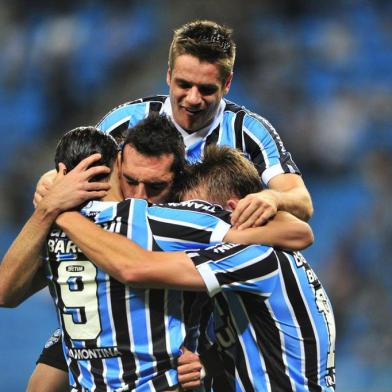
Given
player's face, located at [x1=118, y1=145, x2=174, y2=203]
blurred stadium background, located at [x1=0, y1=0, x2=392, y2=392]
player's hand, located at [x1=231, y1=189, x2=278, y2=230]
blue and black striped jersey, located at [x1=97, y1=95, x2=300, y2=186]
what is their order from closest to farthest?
1. player's hand, located at [x1=231, y1=189, x2=278, y2=230]
2. player's face, located at [x1=118, y1=145, x2=174, y2=203]
3. blue and black striped jersey, located at [x1=97, y1=95, x2=300, y2=186]
4. blurred stadium background, located at [x1=0, y1=0, x2=392, y2=392]

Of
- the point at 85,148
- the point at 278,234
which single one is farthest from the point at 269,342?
the point at 85,148

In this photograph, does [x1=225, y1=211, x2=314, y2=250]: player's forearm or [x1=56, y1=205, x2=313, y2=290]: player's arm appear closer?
[x1=56, y1=205, x2=313, y2=290]: player's arm

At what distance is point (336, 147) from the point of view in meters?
8.50

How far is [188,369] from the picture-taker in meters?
2.81

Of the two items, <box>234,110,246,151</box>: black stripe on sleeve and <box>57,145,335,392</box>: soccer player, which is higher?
<box>234,110,246,151</box>: black stripe on sleeve

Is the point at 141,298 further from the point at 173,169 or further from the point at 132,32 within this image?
the point at 132,32

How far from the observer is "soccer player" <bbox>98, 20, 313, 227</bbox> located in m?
4.06

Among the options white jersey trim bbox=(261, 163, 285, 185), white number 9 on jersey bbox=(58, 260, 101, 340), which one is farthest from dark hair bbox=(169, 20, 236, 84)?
white number 9 on jersey bbox=(58, 260, 101, 340)

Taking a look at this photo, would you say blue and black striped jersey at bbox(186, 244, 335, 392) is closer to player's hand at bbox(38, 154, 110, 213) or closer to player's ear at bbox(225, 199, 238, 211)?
player's ear at bbox(225, 199, 238, 211)

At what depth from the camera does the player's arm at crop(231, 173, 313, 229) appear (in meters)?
2.95

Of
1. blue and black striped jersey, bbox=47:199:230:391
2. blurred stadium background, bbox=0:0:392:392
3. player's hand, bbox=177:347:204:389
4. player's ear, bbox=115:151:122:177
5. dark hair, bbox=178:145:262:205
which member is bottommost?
player's hand, bbox=177:347:204:389

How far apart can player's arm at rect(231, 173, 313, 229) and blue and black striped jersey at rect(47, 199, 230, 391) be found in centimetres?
10

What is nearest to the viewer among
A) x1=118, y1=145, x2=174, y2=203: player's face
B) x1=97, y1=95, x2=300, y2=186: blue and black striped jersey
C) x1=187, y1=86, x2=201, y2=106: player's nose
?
x1=118, y1=145, x2=174, y2=203: player's face

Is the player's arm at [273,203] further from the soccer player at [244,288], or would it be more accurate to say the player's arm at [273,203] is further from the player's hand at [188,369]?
the player's hand at [188,369]
